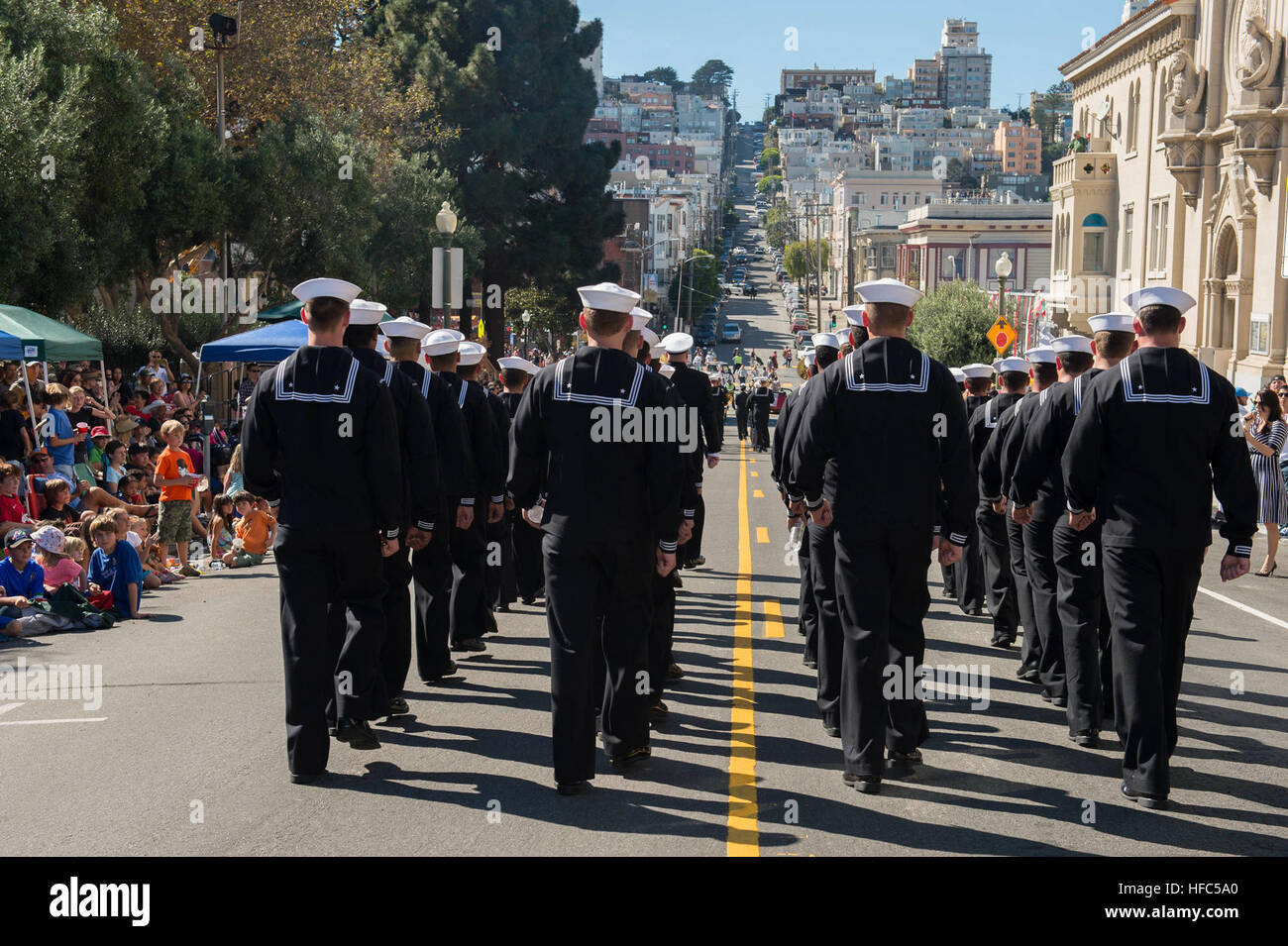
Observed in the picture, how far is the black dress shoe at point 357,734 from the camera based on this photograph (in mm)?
7672

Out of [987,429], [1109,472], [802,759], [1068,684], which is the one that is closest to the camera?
[1109,472]

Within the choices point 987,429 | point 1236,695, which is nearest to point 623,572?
point 1236,695

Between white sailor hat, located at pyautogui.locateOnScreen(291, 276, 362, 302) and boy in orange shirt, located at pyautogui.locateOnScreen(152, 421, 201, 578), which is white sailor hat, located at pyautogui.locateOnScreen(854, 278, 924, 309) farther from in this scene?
boy in orange shirt, located at pyautogui.locateOnScreen(152, 421, 201, 578)

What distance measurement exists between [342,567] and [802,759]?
258 cm

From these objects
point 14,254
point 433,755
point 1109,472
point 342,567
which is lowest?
point 433,755

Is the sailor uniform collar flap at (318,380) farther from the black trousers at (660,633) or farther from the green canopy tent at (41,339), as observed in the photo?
the green canopy tent at (41,339)

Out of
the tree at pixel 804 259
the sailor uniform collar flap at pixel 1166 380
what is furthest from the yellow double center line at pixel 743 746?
the tree at pixel 804 259

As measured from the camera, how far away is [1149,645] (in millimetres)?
6797

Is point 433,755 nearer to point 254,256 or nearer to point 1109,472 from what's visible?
point 1109,472

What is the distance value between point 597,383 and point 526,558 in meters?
5.50

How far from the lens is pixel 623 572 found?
7.11m

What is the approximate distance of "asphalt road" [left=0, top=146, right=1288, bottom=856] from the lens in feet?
20.3

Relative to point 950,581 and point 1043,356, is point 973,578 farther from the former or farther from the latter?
point 1043,356

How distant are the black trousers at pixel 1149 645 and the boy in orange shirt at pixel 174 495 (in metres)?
11.1
